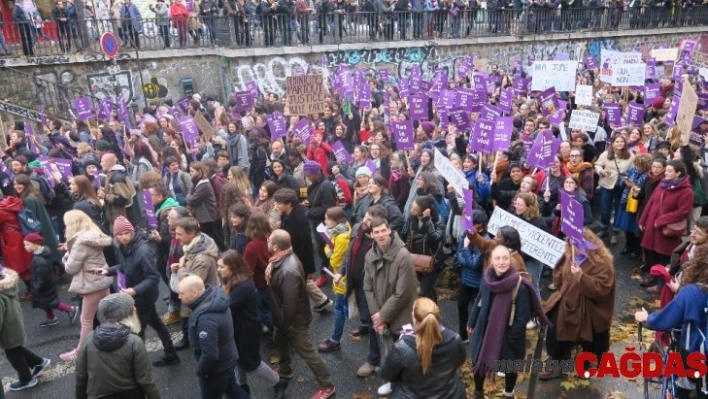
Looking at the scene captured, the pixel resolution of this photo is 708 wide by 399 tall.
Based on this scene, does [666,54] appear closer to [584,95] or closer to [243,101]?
[584,95]

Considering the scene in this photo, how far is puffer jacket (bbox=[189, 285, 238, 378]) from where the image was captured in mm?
4031

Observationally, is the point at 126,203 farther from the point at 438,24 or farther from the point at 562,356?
the point at 438,24

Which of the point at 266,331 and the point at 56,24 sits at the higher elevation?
the point at 56,24

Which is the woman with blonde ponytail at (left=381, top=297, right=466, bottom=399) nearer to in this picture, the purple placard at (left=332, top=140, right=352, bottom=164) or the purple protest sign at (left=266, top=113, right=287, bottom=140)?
the purple placard at (left=332, top=140, right=352, bottom=164)

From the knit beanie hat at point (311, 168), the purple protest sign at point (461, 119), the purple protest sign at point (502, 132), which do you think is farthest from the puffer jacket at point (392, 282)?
the purple protest sign at point (461, 119)

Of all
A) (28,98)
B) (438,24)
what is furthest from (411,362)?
(438,24)

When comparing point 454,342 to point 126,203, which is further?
point 126,203

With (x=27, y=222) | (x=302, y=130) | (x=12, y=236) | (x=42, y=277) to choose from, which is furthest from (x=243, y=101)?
(x=42, y=277)

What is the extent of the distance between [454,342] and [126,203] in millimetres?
5263

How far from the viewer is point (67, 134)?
11.0 metres

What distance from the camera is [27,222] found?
682cm

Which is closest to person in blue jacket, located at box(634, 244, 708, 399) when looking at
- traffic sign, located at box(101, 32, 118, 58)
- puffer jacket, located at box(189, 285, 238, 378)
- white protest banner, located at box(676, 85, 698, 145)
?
puffer jacket, located at box(189, 285, 238, 378)

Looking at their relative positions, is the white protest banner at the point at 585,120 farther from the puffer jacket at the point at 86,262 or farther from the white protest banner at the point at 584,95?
the puffer jacket at the point at 86,262

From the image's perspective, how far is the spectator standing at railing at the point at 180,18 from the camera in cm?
1794
